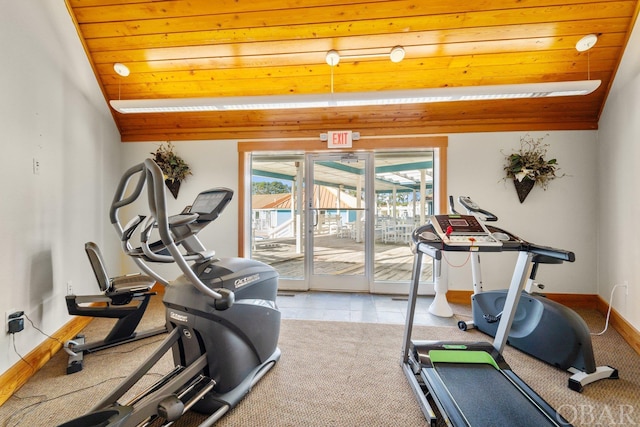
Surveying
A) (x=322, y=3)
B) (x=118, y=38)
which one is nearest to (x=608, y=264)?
(x=322, y=3)

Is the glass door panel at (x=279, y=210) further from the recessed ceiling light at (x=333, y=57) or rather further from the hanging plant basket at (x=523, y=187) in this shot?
the hanging plant basket at (x=523, y=187)

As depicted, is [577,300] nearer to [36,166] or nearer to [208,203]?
[208,203]

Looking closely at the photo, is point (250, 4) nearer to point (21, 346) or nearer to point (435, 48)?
point (435, 48)

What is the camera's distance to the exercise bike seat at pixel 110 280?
2277 mm

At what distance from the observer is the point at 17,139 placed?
200 cm

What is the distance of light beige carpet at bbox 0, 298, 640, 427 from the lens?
158 cm

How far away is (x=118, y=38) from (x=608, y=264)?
581 cm

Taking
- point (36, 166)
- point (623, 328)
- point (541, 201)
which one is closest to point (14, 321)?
point (36, 166)

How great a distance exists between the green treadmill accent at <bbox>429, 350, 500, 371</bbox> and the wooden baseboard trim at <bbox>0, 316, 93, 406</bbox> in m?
2.94

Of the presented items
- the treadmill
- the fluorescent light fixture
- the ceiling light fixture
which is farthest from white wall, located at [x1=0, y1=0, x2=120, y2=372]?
the treadmill

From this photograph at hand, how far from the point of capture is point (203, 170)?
3.78 metres

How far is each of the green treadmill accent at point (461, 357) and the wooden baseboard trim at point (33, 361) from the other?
2.94m

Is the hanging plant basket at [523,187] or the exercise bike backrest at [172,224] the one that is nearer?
the exercise bike backrest at [172,224]

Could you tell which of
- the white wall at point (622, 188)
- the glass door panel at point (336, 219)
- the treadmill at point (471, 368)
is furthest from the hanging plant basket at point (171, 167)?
the white wall at point (622, 188)
